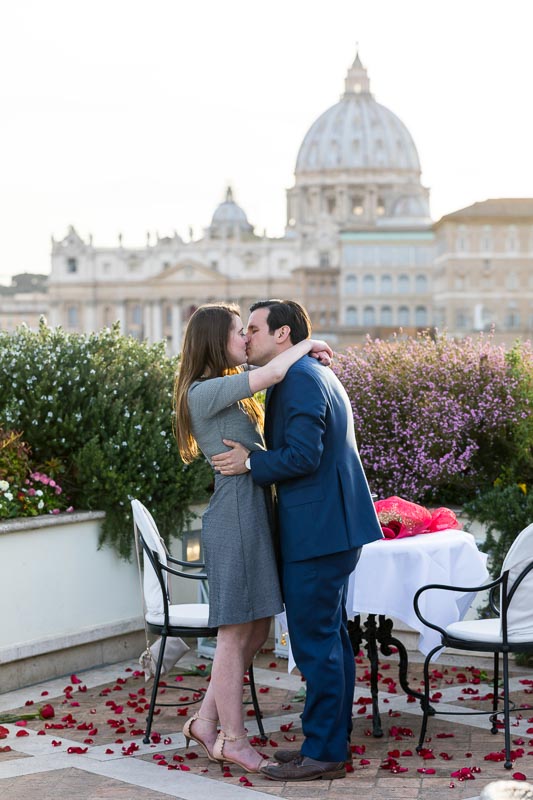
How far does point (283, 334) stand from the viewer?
462 centimetres

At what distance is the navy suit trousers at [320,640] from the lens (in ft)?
14.9

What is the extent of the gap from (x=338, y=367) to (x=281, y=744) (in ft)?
10.4

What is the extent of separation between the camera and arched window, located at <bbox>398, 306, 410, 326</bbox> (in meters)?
110

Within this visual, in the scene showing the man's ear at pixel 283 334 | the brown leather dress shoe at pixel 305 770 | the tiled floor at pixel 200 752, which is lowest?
the tiled floor at pixel 200 752

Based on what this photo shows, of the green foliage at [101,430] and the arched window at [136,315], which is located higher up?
the arched window at [136,315]

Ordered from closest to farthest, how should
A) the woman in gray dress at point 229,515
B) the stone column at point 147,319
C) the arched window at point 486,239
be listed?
the woman in gray dress at point 229,515 → the arched window at point 486,239 → the stone column at point 147,319

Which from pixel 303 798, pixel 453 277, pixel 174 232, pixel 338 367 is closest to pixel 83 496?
pixel 338 367

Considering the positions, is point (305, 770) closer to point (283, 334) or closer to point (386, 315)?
point (283, 334)

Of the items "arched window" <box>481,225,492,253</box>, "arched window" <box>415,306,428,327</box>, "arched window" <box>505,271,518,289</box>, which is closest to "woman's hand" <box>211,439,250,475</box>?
"arched window" <box>481,225,492,253</box>

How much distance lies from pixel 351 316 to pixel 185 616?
105m

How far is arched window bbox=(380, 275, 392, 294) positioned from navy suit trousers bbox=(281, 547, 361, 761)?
104m

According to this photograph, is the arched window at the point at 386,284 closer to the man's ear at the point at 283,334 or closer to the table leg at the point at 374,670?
the table leg at the point at 374,670

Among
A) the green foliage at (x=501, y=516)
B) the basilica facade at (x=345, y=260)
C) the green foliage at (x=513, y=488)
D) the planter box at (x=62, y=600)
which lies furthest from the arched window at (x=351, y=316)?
the planter box at (x=62, y=600)

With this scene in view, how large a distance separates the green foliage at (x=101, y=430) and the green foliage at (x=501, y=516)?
58.0 inches
